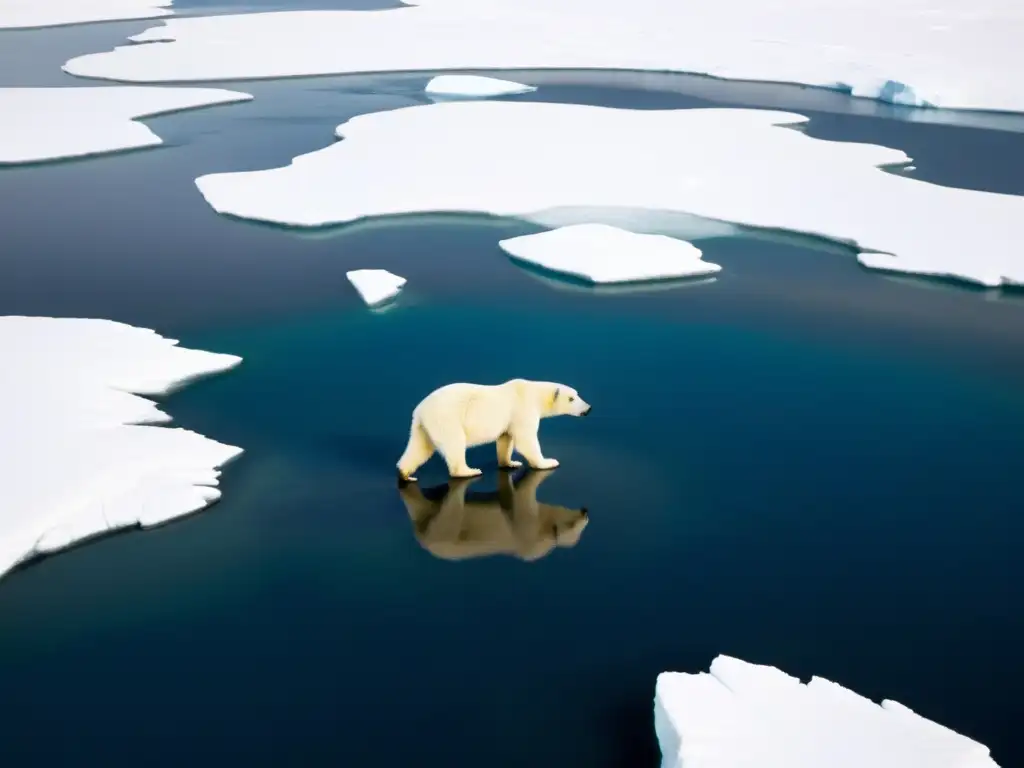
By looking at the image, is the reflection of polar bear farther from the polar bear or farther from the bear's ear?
the bear's ear

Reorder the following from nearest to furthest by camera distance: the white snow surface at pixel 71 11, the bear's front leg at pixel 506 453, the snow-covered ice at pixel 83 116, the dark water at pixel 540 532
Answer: the dark water at pixel 540 532 → the bear's front leg at pixel 506 453 → the snow-covered ice at pixel 83 116 → the white snow surface at pixel 71 11

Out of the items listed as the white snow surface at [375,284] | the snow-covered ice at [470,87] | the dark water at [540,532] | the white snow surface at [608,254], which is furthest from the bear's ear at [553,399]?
the snow-covered ice at [470,87]

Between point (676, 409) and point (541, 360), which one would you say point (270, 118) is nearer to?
point (541, 360)

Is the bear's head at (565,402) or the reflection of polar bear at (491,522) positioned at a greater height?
the bear's head at (565,402)

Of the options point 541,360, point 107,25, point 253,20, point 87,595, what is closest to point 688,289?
point 541,360

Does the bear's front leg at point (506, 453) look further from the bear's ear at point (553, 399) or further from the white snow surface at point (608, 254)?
the white snow surface at point (608, 254)

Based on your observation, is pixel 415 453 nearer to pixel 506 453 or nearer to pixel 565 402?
pixel 506 453
